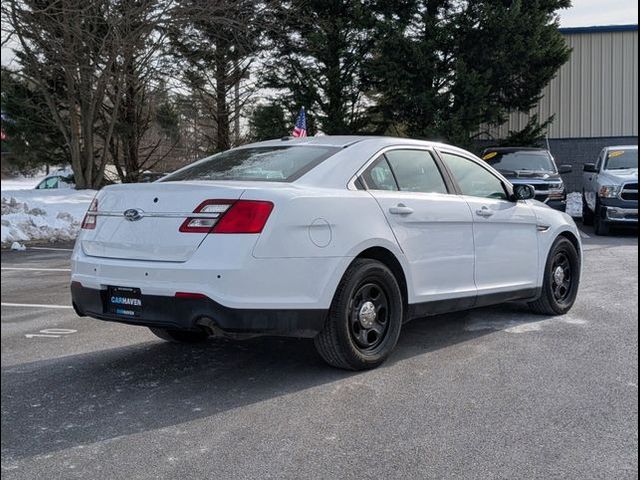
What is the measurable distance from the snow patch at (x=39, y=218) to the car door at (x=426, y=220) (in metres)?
9.49

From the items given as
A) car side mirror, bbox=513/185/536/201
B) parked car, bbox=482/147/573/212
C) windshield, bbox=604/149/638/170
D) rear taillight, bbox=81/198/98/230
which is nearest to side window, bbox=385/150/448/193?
car side mirror, bbox=513/185/536/201

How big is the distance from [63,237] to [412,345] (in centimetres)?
1043

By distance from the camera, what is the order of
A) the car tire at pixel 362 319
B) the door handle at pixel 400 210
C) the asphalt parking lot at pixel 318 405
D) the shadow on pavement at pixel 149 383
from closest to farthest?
the asphalt parking lot at pixel 318 405
the shadow on pavement at pixel 149 383
the car tire at pixel 362 319
the door handle at pixel 400 210

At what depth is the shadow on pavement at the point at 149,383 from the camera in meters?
3.84

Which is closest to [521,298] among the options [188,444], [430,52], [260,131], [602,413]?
[602,413]

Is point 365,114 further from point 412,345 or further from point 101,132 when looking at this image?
point 412,345

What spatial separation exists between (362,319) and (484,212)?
1.65m

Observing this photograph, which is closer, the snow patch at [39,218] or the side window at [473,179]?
the side window at [473,179]

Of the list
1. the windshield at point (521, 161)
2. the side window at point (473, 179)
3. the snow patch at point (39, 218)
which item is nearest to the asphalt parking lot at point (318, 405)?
the side window at point (473, 179)

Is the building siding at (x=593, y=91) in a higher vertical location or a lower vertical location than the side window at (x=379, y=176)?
higher

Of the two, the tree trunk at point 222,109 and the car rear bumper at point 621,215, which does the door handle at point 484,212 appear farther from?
the tree trunk at point 222,109

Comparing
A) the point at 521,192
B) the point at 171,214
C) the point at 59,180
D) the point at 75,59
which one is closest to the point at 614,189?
the point at 521,192

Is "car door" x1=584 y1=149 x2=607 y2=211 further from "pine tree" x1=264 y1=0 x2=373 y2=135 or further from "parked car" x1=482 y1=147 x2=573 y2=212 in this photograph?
"pine tree" x1=264 y1=0 x2=373 y2=135

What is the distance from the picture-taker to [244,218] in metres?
4.36
